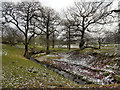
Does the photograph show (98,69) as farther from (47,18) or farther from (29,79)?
(47,18)

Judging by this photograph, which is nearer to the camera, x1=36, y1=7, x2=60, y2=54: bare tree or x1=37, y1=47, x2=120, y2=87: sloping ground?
x1=37, y1=47, x2=120, y2=87: sloping ground

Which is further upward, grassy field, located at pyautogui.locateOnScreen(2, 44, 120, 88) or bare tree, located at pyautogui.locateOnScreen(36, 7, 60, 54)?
bare tree, located at pyautogui.locateOnScreen(36, 7, 60, 54)

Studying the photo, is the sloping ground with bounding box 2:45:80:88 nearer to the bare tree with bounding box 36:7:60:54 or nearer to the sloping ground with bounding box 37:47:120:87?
the sloping ground with bounding box 37:47:120:87

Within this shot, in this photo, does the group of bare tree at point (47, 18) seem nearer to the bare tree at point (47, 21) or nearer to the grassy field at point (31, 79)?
the bare tree at point (47, 21)

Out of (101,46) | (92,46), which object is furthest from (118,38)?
(92,46)

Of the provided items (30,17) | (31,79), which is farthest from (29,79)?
(30,17)

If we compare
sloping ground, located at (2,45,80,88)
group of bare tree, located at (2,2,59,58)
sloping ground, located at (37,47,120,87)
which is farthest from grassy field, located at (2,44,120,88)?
group of bare tree, located at (2,2,59,58)

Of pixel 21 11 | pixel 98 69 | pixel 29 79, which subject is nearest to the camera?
pixel 29 79

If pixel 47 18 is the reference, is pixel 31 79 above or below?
below

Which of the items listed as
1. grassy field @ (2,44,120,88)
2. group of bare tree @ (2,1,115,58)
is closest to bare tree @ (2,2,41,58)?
group of bare tree @ (2,1,115,58)

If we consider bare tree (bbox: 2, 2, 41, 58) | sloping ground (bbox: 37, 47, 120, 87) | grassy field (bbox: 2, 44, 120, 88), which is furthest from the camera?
bare tree (bbox: 2, 2, 41, 58)

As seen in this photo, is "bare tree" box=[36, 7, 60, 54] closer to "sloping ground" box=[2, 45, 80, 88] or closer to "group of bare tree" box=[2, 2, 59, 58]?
"group of bare tree" box=[2, 2, 59, 58]

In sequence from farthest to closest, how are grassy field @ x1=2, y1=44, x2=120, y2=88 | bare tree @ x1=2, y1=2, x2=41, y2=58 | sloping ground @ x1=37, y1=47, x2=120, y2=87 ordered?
1. bare tree @ x1=2, y1=2, x2=41, y2=58
2. sloping ground @ x1=37, y1=47, x2=120, y2=87
3. grassy field @ x1=2, y1=44, x2=120, y2=88

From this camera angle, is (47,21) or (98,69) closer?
(98,69)
